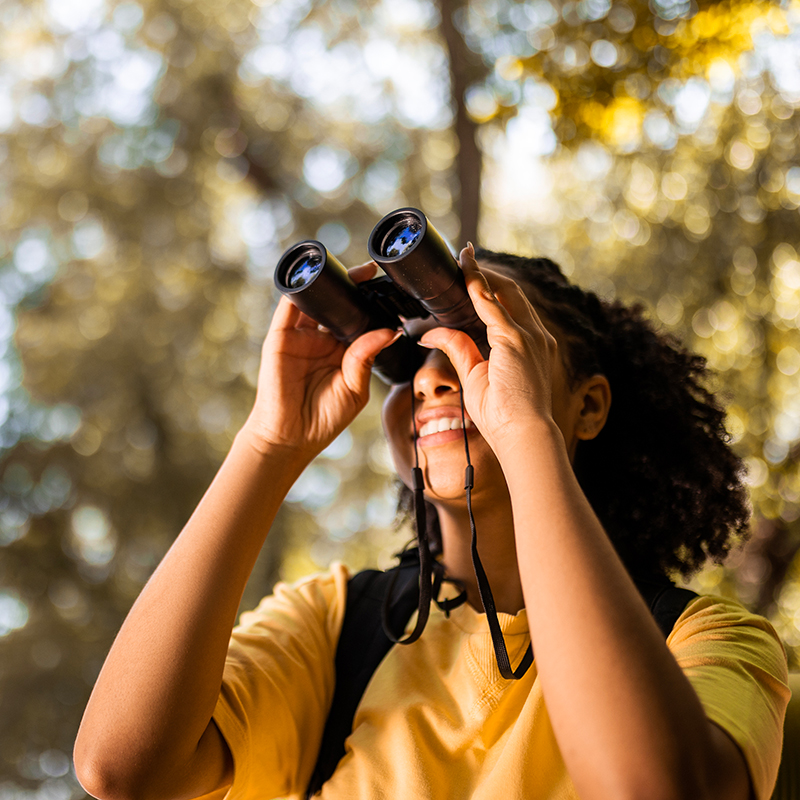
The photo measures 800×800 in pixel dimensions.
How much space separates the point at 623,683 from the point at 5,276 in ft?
9.44

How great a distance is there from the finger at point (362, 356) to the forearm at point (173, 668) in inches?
11.3

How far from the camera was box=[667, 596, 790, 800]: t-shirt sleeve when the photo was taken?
713 mm

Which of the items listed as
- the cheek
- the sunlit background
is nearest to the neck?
the cheek

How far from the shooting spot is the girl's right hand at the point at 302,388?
113cm

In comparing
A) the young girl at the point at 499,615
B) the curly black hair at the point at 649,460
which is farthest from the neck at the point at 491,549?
the curly black hair at the point at 649,460

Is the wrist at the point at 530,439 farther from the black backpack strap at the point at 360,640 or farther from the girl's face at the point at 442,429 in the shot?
the black backpack strap at the point at 360,640

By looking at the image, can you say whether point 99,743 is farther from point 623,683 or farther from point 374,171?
point 374,171

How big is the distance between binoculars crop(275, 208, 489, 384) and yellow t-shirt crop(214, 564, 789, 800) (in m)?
0.46

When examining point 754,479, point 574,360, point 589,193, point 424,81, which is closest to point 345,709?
point 574,360

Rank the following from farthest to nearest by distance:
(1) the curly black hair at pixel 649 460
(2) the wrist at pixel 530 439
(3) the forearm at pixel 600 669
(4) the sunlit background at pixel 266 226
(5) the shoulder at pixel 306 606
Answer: (4) the sunlit background at pixel 266 226 < (1) the curly black hair at pixel 649 460 < (5) the shoulder at pixel 306 606 < (2) the wrist at pixel 530 439 < (3) the forearm at pixel 600 669

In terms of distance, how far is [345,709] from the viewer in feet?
3.59

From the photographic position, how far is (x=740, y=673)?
2.63ft

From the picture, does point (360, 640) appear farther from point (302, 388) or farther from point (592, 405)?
point (592, 405)

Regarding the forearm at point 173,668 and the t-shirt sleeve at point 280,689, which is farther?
the t-shirt sleeve at point 280,689
